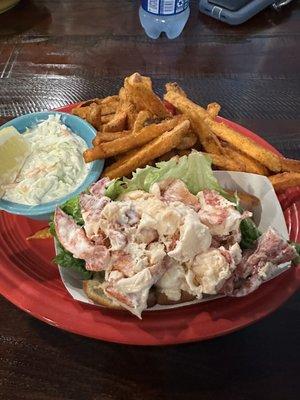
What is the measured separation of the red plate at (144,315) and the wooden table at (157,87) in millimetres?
97

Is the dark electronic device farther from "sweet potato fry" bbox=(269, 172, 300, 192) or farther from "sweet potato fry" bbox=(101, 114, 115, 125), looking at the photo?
"sweet potato fry" bbox=(269, 172, 300, 192)

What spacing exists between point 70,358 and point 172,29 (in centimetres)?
212

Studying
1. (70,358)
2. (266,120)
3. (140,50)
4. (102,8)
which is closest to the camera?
(70,358)

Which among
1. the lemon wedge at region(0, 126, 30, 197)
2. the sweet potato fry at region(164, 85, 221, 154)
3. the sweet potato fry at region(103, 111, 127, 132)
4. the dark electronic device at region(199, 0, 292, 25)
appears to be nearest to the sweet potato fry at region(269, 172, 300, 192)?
the sweet potato fry at region(164, 85, 221, 154)

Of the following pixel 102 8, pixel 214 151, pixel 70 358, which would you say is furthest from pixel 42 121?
pixel 102 8

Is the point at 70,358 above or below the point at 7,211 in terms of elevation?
below

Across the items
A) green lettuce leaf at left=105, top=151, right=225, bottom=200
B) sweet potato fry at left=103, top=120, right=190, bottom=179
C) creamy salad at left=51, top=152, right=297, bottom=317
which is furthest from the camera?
sweet potato fry at left=103, top=120, right=190, bottom=179

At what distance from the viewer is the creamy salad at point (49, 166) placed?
1603mm

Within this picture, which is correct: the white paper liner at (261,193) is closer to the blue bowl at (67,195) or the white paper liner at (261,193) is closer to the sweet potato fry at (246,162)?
the sweet potato fry at (246,162)

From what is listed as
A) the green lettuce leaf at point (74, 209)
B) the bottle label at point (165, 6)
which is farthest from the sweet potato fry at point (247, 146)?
the bottle label at point (165, 6)

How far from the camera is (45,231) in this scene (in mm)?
1649

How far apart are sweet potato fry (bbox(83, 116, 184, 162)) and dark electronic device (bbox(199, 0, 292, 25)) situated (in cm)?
156

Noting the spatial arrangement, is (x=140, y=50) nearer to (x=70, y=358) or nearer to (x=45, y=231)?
(x=45, y=231)

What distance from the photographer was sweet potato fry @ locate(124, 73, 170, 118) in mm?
1692
